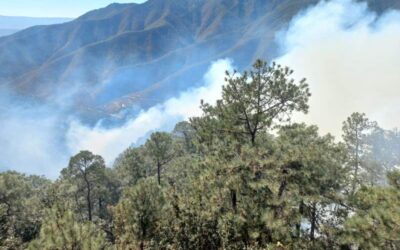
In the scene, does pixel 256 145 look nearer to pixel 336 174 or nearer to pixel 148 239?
pixel 336 174

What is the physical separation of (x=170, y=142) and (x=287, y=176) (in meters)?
37.0

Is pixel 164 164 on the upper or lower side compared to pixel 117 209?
upper

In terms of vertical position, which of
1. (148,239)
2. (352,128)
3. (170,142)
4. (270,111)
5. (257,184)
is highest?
(170,142)

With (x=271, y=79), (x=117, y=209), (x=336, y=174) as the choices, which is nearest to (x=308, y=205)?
(x=336, y=174)

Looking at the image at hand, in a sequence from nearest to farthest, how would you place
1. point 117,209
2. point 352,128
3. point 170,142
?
point 117,209 → point 352,128 → point 170,142

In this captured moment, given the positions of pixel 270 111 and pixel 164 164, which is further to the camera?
pixel 164 164

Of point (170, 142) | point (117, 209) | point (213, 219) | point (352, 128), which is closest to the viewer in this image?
point (213, 219)

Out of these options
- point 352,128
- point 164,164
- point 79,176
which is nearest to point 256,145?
point 352,128

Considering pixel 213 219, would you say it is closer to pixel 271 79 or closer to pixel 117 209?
pixel 117 209

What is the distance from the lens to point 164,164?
199 feet

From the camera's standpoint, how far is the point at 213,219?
20.4 metres

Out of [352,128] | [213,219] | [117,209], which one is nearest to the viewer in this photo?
[213,219]

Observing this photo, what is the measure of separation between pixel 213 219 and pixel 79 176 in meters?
43.8

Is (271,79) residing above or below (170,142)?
below
